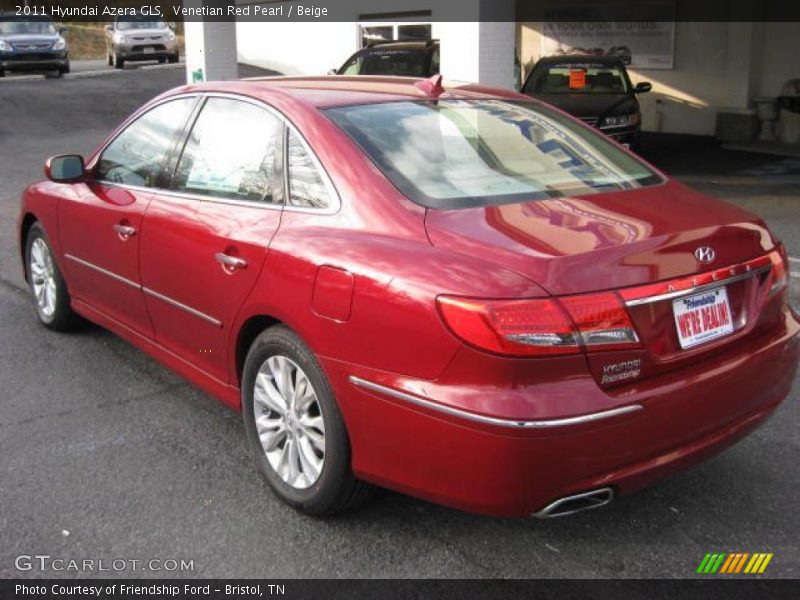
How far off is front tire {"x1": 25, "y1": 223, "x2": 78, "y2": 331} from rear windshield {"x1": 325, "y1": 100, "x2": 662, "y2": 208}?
8.63 ft

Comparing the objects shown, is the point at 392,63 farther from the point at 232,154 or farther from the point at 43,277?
the point at 232,154

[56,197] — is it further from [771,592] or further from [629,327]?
[771,592]

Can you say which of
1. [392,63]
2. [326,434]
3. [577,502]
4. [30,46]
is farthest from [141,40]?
[577,502]

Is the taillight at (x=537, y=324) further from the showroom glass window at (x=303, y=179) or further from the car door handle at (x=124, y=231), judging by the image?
the car door handle at (x=124, y=231)

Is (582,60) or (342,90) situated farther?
(582,60)

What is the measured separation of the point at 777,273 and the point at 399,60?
1091cm

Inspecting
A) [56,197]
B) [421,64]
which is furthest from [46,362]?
[421,64]

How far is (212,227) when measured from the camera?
3.66 m

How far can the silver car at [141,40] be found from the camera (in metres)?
26.6

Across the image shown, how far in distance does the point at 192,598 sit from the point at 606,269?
5.60 feet

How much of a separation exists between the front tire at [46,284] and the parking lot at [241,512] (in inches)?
21.5

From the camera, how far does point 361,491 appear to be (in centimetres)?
317

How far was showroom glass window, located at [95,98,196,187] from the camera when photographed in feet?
14.0

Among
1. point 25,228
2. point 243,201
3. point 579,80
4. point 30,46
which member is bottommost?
point 25,228
